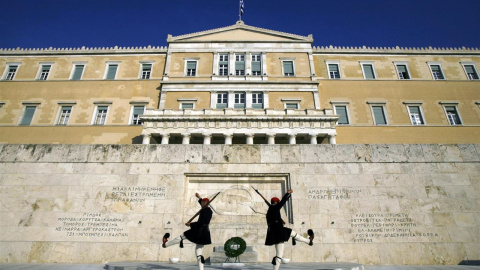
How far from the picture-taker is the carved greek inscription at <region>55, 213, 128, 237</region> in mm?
8422

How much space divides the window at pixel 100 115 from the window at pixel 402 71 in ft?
106

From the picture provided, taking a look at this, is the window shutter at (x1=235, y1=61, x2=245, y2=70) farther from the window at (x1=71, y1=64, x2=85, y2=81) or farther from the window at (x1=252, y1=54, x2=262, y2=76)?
the window at (x1=71, y1=64, x2=85, y2=81)

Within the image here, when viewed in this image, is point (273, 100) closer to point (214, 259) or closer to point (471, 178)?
point (471, 178)

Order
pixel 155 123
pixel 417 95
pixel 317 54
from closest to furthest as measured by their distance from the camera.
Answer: pixel 155 123 < pixel 417 95 < pixel 317 54

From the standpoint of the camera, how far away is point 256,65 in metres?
31.1

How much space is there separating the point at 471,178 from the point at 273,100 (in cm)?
2063

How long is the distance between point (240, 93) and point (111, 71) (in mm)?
15235

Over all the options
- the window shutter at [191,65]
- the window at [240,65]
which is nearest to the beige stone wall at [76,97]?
the window shutter at [191,65]

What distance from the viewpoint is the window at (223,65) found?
30.7 meters

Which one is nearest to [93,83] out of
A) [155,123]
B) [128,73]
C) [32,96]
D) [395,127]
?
[128,73]

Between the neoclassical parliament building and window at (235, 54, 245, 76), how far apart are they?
0.11 metres

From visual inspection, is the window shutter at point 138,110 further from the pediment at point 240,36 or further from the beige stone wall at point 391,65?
the beige stone wall at point 391,65

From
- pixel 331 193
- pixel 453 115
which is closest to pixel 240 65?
pixel 453 115

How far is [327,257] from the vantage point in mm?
8086
